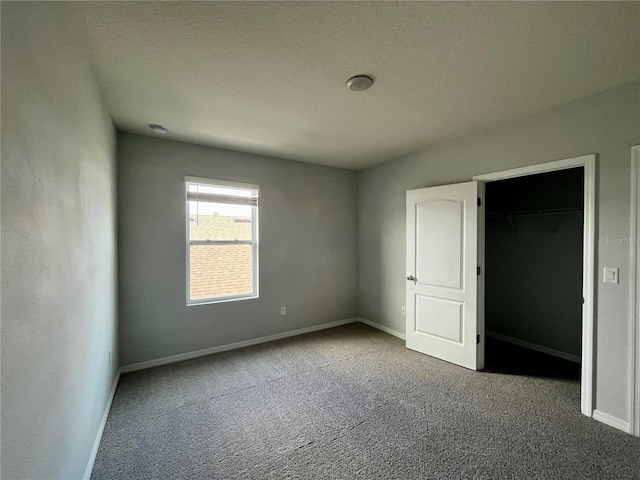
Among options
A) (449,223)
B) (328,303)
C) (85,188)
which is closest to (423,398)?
(449,223)

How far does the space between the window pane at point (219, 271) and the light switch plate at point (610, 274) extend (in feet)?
11.7

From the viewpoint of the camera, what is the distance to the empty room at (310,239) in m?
1.29

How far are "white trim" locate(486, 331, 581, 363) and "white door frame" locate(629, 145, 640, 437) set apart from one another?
1.35 metres

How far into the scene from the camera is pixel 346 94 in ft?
7.38

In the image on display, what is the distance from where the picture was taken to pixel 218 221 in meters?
3.59

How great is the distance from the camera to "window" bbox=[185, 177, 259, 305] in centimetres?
342

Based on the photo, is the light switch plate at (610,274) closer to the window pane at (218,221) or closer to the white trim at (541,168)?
the white trim at (541,168)

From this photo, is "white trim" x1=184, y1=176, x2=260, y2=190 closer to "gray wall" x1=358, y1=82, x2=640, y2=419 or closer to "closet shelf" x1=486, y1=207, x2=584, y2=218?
"gray wall" x1=358, y1=82, x2=640, y2=419

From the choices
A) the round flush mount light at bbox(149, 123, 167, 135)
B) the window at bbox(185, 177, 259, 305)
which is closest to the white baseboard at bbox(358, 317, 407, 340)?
the window at bbox(185, 177, 259, 305)

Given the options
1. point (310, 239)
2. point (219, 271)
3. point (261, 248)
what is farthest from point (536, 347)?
point (219, 271)

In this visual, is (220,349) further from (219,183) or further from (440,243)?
(440,243)

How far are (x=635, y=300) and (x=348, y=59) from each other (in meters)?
2.66

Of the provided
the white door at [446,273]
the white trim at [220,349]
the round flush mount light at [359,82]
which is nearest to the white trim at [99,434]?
the white trim at [220,349]

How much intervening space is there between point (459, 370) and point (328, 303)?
6.70ft
